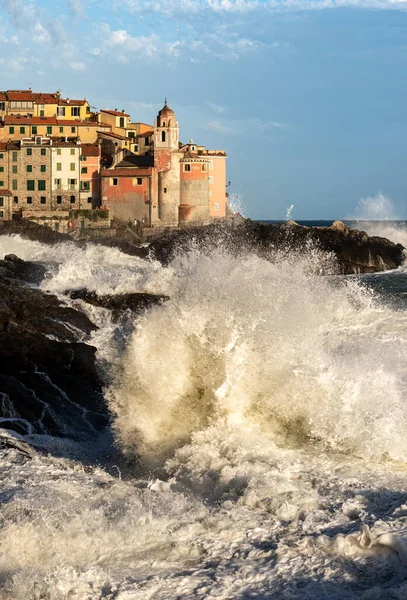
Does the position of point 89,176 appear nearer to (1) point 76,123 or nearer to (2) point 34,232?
(1) point 76,123

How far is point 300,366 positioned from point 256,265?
5336 millimetres

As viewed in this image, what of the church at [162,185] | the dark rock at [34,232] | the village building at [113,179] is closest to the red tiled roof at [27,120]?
the village building at [113,179]

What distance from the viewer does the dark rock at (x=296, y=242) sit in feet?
179

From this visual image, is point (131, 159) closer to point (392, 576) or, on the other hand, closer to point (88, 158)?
point (88, 158)

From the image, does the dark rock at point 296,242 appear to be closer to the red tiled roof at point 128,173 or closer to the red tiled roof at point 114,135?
the red tiled roof at point 128,173

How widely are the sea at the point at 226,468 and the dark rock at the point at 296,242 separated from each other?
37091 mm

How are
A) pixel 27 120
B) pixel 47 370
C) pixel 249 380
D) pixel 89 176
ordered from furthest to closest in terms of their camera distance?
pixel 27 120 → pixel 89 176 → pixel 47 370 → pixel 249 380

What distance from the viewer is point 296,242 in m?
58.9

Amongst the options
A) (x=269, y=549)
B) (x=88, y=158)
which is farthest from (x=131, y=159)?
(x=269, y=549)

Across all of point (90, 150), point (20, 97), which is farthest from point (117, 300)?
point (20, 97)

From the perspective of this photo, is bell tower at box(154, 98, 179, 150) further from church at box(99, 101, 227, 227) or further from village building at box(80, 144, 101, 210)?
village building at box(80, 144, 101, 210)

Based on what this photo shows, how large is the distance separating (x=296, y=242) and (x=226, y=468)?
49.1 metres

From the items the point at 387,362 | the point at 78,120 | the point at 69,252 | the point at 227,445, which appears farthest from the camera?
the point at 78,120

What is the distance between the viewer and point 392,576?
797 centimetres
